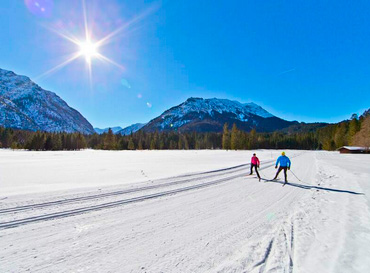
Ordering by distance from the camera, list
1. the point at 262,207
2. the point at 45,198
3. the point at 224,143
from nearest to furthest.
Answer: the point at 262,207 → the point at 45,198 → the point at 224,143

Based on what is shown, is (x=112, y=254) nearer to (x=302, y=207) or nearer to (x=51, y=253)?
(x=51, y=253)

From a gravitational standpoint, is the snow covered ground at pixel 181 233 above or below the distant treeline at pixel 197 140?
below

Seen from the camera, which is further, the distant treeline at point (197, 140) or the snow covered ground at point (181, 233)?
the distant treeline at point (197, 140)

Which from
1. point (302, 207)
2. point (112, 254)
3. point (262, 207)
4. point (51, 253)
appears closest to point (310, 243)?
point (262, 207)

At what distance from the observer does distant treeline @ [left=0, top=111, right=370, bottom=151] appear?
2982 inches

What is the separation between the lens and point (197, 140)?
377 feet

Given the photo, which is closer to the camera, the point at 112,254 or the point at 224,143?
the point at 112,254

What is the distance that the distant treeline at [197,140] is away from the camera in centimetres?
7575

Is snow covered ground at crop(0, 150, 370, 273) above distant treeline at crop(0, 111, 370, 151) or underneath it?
underneath

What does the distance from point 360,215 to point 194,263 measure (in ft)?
20.4

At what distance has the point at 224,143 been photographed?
3474 inches

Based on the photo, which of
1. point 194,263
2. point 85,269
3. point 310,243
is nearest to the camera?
point 85,269

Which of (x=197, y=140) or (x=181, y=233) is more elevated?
(x=197, y=140)

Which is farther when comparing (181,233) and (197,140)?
(197,140)
